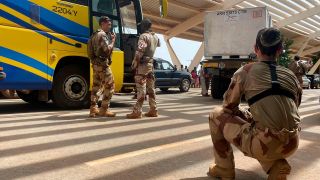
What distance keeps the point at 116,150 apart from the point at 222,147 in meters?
1.51

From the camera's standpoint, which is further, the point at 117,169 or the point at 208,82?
the point at 208,82

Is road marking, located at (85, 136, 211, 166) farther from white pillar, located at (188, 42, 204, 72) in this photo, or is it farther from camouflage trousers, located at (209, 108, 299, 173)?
white pillar, located at (188, 42, 204, 72)

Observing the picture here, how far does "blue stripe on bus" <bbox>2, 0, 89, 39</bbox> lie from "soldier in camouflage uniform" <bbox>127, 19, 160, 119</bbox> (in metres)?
1.69

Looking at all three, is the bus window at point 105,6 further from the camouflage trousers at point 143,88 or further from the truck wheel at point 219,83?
the truck wheel at point 219,83

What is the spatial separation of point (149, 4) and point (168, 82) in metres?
11.5

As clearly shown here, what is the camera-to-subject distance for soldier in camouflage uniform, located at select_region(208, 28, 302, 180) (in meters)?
2.88

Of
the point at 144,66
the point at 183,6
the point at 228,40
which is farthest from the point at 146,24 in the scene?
the point at 183,6

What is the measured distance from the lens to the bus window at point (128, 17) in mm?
9289

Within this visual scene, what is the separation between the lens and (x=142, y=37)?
7117 mm

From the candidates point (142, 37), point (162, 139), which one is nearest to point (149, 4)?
point (142, 37)

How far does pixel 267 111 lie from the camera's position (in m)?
2.90

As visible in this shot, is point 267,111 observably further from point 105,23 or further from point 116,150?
point 105,23

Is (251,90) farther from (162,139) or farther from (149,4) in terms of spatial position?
(149,4)

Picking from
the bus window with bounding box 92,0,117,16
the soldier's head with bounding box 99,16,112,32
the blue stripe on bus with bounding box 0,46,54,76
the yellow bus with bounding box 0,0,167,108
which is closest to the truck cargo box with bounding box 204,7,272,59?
the yellow bus with bounding box 0,0,167,108
